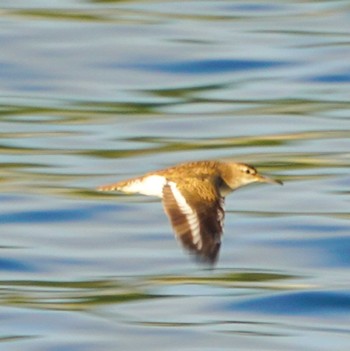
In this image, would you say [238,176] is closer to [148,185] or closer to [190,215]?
[148,185]

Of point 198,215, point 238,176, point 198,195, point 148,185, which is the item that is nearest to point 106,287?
point 238,176

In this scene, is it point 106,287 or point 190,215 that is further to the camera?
point 106,287

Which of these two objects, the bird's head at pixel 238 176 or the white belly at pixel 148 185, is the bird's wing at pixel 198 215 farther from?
the bird's head at pixel 238 176

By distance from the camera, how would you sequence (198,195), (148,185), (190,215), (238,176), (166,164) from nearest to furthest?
1. (190,215)
2. (198,195)
3. (148,185)
4. (238,176)
5. (166,164)

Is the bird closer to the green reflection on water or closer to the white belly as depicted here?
the white belly

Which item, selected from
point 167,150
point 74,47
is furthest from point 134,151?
point 74,47

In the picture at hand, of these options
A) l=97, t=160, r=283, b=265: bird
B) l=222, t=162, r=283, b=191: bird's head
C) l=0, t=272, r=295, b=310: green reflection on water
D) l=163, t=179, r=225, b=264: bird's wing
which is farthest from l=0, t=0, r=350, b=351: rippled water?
l=163, t=179, r=225, b=264: bird's wing
